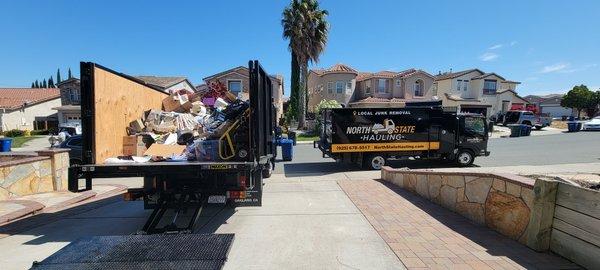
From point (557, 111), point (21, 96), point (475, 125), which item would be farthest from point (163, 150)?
point (557, 111)

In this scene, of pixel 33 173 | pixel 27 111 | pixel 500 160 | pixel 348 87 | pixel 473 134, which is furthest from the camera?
pixel 27 111

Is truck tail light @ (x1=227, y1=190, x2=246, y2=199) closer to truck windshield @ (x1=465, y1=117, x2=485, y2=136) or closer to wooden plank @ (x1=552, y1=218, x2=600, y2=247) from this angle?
wooden plank @ (x1=552, y1=218, x2=600, y2=247)

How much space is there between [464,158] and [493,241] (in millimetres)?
9789

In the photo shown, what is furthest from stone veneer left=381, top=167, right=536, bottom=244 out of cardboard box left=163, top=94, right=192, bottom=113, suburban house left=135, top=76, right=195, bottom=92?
suburban house left=135, top=76, right=195, bottom=92

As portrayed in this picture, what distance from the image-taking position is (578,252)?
364cm

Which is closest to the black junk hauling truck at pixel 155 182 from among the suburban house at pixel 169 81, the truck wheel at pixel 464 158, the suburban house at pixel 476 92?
the truck wheel at pixel 464 158

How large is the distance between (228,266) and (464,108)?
42.0m

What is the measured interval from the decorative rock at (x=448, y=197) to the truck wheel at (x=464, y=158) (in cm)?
767

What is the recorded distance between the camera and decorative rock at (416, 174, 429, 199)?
7219 mm

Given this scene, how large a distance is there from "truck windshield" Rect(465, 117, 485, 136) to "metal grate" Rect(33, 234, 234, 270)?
11.9m

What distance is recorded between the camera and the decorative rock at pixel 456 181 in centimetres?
590

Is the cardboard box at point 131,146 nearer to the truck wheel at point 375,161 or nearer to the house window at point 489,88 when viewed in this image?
the truck wheel at point 375,161

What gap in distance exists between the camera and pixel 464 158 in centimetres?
1341

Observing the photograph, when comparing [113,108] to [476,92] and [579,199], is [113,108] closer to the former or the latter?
[579,199]
